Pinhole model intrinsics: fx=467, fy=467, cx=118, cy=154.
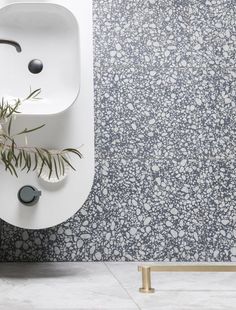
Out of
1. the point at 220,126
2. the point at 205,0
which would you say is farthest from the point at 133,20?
the point at 220,126

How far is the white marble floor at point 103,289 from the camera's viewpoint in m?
1.23

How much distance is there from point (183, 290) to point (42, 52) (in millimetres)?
911

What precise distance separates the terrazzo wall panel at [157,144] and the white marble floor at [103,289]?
0.14 m

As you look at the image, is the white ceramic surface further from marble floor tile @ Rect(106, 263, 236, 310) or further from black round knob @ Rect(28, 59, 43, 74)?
marble floor tile @ Rect(106, 263, 236, 310)

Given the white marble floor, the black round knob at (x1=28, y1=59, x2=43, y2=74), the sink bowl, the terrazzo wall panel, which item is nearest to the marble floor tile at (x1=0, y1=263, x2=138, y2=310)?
the white marble floor

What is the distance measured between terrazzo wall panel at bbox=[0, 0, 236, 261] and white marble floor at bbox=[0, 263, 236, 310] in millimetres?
145

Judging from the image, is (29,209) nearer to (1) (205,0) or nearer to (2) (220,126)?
(2) (220,126)

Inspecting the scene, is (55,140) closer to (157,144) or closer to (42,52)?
(42,52)

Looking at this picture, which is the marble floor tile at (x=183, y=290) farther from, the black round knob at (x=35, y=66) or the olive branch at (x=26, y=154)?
the black round knob at (x=35, y=66)

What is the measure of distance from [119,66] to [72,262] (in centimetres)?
85

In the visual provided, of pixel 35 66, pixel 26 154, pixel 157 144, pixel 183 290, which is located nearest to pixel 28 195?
pixel 26 154

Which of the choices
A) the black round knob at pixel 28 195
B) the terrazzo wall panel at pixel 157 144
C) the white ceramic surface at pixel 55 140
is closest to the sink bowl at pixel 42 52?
the white ceramic surface at pixel 55 140

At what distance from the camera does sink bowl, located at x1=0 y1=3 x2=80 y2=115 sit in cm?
156

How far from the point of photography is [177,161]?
6.58 ft
